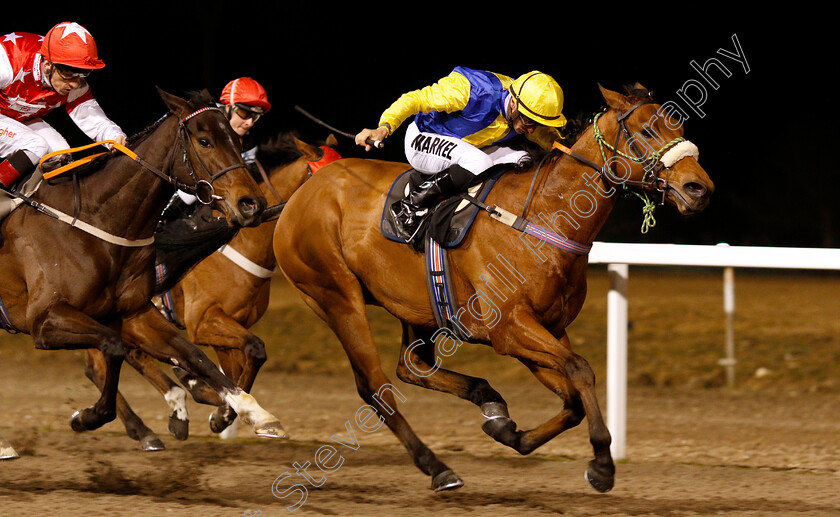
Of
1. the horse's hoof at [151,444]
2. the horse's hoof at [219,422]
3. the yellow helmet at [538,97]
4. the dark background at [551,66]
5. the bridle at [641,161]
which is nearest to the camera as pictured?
the bridle at [641,161]

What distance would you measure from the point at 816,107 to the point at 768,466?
36.9 ft

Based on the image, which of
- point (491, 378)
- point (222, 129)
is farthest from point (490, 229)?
point (491, 378)

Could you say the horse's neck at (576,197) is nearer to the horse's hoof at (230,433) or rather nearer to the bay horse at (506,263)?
the bay horse at (506,263)

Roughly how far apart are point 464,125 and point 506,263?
2.70 ft

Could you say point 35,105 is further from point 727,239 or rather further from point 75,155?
point 727,239

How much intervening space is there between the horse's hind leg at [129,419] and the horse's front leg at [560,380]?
203cm

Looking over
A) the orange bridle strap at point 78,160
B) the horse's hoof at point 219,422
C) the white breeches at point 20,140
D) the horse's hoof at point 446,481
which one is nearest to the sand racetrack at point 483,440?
the horse's hoof at point 446,481

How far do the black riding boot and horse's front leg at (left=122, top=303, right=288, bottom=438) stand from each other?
105 cm

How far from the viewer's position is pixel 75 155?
4.70 m

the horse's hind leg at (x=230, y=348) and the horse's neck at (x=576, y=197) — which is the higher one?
the horse's neck at (x=576, y=197)

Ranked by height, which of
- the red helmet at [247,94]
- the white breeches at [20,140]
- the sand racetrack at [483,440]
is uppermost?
the red helmet at [247,94]

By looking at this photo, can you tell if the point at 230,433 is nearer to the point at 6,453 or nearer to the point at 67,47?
the point at 6,453

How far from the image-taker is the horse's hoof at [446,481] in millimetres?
4266

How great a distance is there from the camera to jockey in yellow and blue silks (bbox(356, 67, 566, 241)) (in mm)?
4426
